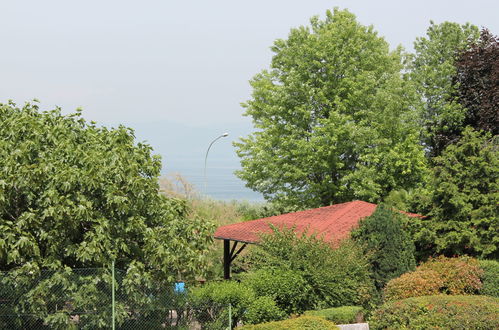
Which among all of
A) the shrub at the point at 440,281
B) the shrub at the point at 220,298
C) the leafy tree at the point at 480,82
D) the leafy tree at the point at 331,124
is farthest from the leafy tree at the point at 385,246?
the leafy tree at the point at 480,82

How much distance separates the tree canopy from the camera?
16.9 m

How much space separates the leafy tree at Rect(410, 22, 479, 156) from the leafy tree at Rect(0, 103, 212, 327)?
83.1 feet

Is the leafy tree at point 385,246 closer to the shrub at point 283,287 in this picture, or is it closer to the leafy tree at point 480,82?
the shrub at point 283,287

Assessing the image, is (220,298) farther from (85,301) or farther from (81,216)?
(81,216)

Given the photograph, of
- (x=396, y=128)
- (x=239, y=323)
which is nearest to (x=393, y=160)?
(x=396, y=128)

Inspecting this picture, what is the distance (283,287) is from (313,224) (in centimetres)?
677

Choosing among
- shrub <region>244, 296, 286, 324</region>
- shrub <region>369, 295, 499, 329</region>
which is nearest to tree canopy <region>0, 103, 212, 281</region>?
shrub <region>244, 296, 286, 324</region>

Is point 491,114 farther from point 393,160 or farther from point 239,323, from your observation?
point 239,323

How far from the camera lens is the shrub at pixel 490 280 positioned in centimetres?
2297

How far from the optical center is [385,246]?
23.9 metres

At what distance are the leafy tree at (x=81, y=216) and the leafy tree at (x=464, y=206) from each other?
8891mm

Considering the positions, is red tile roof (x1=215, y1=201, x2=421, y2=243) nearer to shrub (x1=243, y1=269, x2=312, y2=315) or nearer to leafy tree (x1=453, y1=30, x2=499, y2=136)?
shrub (x1=243, y1=269, x2=312, y2=315)

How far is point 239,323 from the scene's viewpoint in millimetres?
20469

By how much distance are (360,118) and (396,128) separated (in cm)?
209
